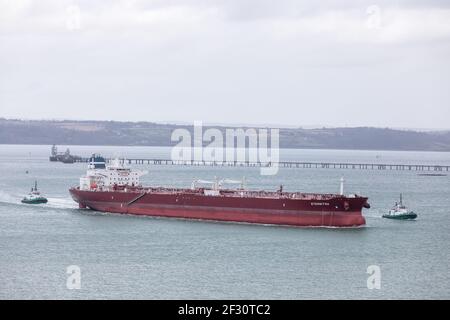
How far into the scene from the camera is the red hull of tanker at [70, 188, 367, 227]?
1655 inches

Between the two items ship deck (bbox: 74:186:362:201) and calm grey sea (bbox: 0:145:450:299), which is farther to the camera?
ship deck (bbox: 74:186:362:201)

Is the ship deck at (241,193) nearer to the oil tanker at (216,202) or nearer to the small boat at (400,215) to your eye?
the oil tanker at (216,202)

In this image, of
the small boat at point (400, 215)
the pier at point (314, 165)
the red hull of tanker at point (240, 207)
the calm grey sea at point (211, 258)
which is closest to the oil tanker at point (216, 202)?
the red hull of tanker at point (240, 207)

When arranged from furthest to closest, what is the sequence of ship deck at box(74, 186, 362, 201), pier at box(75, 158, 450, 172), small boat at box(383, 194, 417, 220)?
1. pier at box(75, 158, 450, 172)
2. small boat at box(383, 194, 417, 220)
3. ship deck at box(74, 186, 362, 201)

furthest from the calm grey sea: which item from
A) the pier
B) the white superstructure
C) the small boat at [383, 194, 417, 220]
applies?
the pier

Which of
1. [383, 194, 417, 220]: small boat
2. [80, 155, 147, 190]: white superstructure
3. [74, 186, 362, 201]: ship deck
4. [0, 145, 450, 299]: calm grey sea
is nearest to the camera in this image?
[0, 145, 450, 299]: calm grey sea

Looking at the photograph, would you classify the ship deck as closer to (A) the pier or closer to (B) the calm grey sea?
(B) the calm grey sea

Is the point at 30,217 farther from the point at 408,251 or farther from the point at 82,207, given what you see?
the point at 408,251

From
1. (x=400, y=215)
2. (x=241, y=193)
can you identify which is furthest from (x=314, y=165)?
(x=241, y=193)

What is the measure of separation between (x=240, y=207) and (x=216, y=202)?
140 centimetres

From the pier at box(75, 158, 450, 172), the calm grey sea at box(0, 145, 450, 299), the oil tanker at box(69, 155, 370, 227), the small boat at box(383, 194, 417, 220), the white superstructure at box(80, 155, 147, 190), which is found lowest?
the calm grey sea at box(0, 145, 450, 299)

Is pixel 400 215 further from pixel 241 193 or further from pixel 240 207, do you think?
pixel 240 207

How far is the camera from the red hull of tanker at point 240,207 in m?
42.0

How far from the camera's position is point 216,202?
44875mm
